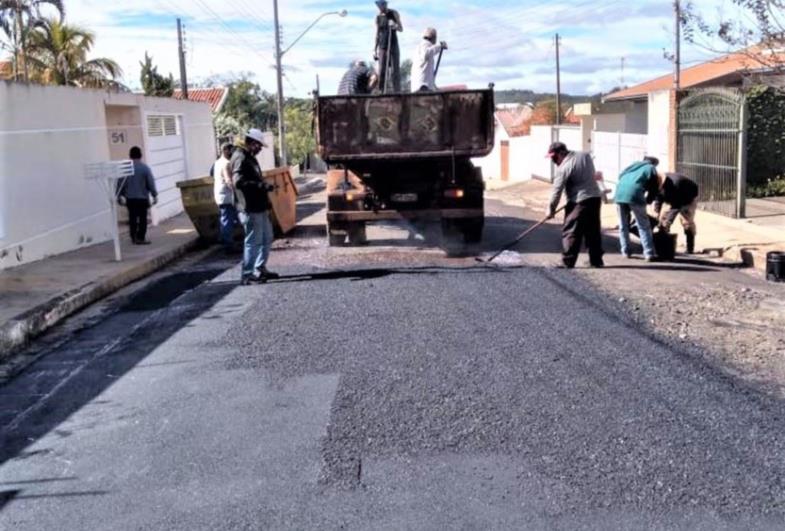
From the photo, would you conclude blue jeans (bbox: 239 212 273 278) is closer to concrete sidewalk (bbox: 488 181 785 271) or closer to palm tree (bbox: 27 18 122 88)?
concrete sidewalk (bbox: 488 181 785 271)

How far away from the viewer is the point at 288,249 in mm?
12734

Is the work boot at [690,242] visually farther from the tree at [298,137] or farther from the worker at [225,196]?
the tree at [298,137]

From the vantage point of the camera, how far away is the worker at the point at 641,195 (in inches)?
426

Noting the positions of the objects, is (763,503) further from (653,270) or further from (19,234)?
(19,234)

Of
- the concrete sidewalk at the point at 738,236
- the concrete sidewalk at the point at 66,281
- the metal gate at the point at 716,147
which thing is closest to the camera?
the concrete sidewalk at the point at 66,281

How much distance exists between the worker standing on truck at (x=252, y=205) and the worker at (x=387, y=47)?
12.1ft

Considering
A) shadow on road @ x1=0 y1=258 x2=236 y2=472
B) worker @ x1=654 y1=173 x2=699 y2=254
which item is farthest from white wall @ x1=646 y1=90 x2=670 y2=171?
shadow on road @ x1=0 y1=258 x2=236 y2=472

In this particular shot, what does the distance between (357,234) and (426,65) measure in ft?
8.89

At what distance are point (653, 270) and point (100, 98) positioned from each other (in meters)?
9.58

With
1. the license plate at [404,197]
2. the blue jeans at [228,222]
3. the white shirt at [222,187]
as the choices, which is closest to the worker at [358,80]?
the license plate at [404,197]

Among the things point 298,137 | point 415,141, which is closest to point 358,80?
point 415,141

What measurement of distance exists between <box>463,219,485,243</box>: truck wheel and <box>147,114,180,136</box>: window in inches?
317

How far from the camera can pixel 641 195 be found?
10828 mm

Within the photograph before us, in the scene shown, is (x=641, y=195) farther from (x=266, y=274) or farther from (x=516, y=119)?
(x=516, y=119)
